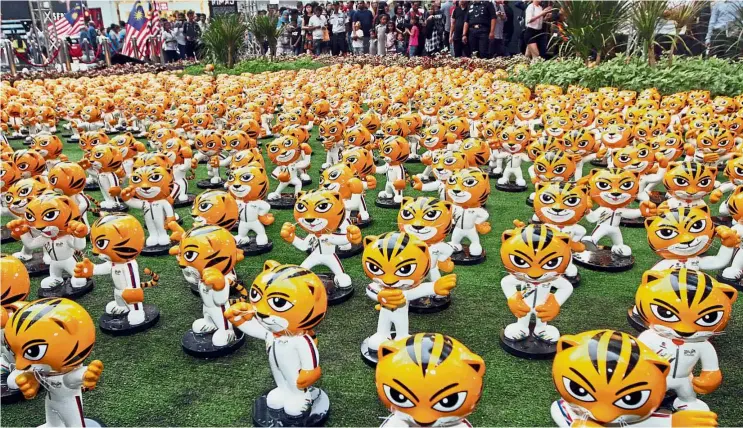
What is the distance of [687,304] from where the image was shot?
2.63m

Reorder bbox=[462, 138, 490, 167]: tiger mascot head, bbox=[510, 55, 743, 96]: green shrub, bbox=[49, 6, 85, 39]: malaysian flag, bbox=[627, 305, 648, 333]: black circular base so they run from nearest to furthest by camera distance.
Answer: bbox=[627, 305, 648, 333]: black circular base, bbox=[462, 138, 490, 167]: tiger mascot head, bbox=[510, 55, 743, 96]: green shrub, bbox=[49, 6, 85, 39]: malaysian flag

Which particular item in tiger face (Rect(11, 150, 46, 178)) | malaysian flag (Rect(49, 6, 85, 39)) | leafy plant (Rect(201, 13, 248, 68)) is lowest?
tiger face (Rect(11, 150, 46, 178))

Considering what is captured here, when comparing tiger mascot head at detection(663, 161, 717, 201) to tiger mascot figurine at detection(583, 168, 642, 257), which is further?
tiger mascot head at detection(663, 161, 717, 201)

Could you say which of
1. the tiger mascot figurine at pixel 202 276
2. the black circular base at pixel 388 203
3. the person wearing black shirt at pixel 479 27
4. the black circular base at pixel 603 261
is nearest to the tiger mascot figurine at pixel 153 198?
the tiger mascot figurine at pixel 202 276

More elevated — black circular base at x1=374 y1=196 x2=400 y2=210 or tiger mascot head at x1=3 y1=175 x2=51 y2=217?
tiger mascot head at x1=3 y1=175 x2=51 y2=217

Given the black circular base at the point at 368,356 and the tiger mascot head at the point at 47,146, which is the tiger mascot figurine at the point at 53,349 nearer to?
the black circular base at the point at 368,356

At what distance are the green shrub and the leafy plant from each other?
8.10 metres

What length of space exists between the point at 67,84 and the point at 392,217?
32.4 feet

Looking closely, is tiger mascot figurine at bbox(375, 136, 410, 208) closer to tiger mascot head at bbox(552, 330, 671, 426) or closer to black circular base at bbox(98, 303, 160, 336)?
black circular base at bbox(98, 303, 160, 336)

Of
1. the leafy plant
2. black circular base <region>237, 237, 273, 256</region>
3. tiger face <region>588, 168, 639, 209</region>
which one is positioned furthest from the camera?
the leafy plant

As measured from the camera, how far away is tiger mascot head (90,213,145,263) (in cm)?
371

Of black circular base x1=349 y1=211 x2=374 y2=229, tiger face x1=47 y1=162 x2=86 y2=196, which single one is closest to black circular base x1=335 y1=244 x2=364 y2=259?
black circular base x1=349 y1=211 x2=374 y2=229

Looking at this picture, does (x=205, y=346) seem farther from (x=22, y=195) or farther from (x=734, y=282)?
(x=734, y=282)

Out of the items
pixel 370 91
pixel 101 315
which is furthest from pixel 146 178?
pixel 370 91
